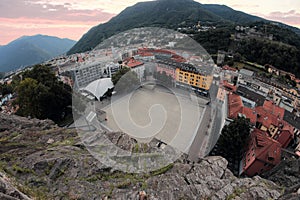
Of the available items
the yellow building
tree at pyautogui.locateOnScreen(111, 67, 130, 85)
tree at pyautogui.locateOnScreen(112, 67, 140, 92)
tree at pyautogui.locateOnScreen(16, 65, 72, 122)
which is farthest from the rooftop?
tree at pyautogui.locateOnScreen(16, 65, 72, 122)

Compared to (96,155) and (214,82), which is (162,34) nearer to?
(214,82)

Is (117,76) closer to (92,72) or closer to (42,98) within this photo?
(92,72)

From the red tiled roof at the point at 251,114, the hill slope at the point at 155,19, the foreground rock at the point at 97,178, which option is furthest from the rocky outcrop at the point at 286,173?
the hill slope at the point at 155,19

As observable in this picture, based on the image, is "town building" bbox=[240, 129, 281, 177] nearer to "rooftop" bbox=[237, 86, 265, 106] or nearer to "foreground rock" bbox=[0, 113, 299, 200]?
"foreground rock" bbox=[0, 113, 299, 200]

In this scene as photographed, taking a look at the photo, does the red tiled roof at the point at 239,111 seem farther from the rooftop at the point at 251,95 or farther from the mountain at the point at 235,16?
the mountain at the point at 235,16

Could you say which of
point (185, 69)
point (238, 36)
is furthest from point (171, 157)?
point (238, 36)

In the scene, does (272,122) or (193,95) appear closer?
(272,122)
